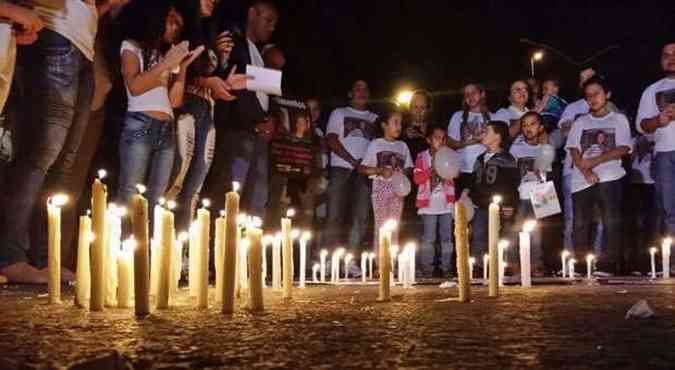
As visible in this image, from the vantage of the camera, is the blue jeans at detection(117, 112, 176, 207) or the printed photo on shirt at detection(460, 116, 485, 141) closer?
the blue jeans at detection(117, 112, 176, 207)

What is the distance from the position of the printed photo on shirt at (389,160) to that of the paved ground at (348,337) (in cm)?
623

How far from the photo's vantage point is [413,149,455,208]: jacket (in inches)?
375

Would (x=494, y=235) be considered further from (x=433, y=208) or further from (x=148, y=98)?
(x=433, y=208)

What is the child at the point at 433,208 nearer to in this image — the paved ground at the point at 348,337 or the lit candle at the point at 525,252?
the lit candle at the point at 525,252

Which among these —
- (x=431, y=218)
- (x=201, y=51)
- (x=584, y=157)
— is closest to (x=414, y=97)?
(x=431, y=218)

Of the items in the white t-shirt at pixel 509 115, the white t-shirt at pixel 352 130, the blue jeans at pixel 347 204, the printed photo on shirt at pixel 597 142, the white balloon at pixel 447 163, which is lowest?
the blue jeans at pixel 347 204

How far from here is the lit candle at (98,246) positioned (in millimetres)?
2779

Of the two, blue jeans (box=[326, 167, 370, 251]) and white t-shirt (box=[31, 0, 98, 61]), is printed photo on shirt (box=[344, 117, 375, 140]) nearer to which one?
blue jeans (box=[326, 167, 370, 251])

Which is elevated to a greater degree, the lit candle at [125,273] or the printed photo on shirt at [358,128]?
the printed photo on shirt at [358,128]

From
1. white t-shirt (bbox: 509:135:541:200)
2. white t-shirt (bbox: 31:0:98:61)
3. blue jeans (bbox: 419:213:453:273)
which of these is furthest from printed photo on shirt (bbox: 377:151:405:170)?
white t-shirt (bbox: 31:0:98:61)

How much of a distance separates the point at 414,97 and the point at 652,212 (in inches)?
131

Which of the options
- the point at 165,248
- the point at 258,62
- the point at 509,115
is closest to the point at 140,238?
the point at 165,248

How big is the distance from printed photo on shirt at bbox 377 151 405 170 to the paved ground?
6.23m

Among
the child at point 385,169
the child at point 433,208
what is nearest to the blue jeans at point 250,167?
the child at point 385,169
